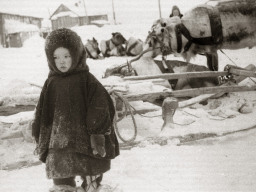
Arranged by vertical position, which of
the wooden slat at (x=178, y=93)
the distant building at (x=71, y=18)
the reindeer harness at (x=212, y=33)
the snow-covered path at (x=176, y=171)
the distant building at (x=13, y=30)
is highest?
the distant building at (x=71, y=18)

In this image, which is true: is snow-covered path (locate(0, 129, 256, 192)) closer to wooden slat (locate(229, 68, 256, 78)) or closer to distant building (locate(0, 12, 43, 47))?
wooden slat (locate(229, 68, 256, 78))

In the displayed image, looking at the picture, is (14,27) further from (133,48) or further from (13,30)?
(133,48)

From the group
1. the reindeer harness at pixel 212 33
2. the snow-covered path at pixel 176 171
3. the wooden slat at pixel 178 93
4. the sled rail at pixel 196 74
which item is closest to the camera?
the snow-covered path at pixel 176 171

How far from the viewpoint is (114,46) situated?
15.3 metres

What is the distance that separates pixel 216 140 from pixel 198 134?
287 mm

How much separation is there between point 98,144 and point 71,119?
311mm

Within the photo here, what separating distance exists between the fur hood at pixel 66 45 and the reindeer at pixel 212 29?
150 inches

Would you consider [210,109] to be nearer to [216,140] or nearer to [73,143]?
[216,140]

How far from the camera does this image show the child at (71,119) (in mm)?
2293

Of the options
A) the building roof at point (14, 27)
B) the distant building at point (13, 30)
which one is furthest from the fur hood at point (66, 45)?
the building roof at point (14, 27)

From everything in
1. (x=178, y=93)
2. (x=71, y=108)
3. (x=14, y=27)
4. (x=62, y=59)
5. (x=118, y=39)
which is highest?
(x=14, y=27)

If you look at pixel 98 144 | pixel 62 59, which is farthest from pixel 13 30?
pixel 98 144

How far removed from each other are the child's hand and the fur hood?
594mm

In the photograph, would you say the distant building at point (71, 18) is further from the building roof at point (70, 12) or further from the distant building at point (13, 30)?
the distant building at point (13, 30)
